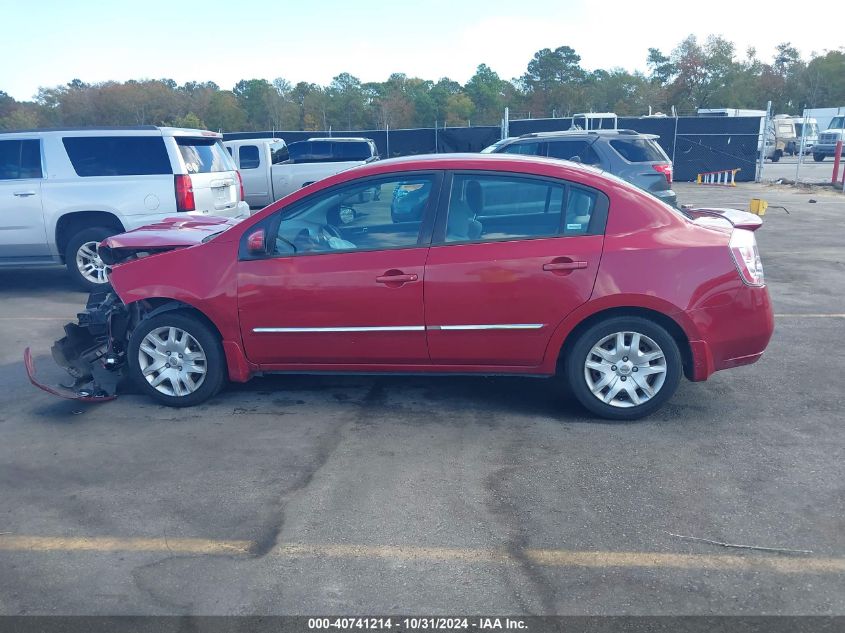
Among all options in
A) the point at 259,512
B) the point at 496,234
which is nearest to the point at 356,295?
the point at 496,234

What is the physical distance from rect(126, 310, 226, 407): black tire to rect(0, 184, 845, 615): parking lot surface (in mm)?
116

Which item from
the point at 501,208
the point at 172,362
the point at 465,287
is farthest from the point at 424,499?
the point at 172,362

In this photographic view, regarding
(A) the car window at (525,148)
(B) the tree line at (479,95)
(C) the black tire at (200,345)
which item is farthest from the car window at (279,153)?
(B) the tree line at (479,95)

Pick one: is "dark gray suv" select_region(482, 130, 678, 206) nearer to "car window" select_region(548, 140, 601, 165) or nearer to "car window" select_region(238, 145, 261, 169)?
"car window" select_region(548, 140, 601, 165)

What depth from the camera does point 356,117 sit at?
5634cm

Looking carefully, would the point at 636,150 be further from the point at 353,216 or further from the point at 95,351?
the point at 95,351

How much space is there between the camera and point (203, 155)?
1001cm

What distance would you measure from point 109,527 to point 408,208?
8.91 feet

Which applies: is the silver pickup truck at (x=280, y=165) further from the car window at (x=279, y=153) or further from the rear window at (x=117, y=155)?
the rear window at (x=117, y=155)

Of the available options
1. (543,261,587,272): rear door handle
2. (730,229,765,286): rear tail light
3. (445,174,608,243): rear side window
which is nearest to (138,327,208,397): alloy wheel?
(445,174,608,243): rear side window

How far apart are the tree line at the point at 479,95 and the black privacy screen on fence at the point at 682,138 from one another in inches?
815

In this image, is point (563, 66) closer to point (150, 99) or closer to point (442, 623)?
point (150, 99)

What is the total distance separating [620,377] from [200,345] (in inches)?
115

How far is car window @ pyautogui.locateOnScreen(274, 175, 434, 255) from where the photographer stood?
5.15 meters
